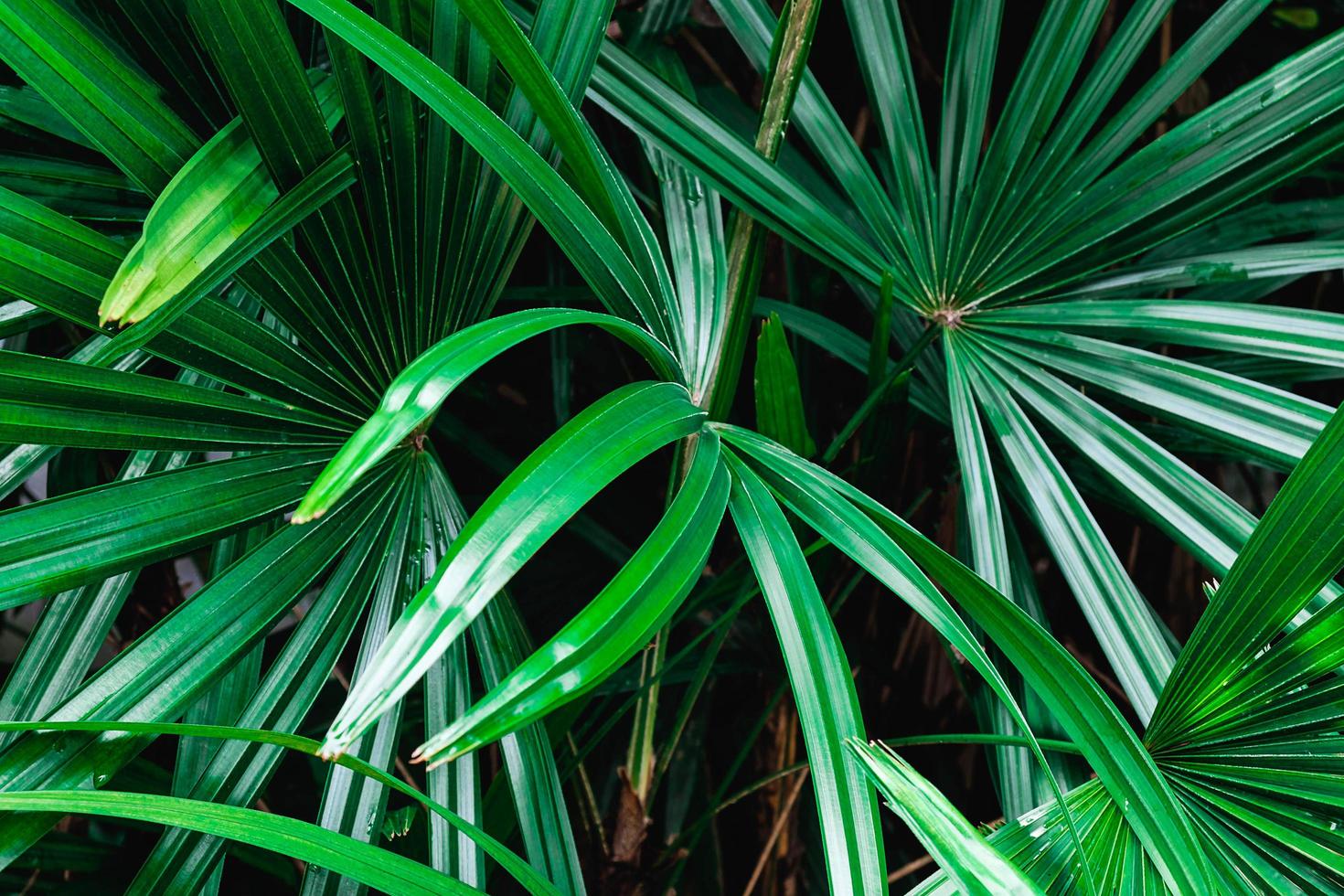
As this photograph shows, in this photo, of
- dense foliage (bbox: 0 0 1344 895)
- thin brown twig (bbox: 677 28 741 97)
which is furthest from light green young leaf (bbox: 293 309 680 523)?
thin brown twig (bbox: 677 28 741 97)

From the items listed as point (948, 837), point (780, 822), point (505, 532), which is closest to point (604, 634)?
point (505, 532)

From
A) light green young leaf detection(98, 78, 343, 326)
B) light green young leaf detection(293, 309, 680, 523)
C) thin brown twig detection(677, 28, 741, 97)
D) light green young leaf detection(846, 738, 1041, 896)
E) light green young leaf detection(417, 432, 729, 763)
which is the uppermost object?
thin brown twig detection(677, 28, 741, 97)

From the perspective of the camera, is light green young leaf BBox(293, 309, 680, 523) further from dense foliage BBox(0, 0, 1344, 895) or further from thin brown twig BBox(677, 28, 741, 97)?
thin brown twig BBox(677, 28, 741, 97)

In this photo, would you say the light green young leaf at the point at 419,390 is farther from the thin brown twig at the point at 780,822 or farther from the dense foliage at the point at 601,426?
the thin brown twig at the point at 780,822

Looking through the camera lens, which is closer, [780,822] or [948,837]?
[948,837]

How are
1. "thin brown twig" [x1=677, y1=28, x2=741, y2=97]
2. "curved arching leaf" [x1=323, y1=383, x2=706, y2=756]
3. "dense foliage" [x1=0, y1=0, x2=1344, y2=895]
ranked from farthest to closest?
1. "thin brown twig" [x1=677, y1=28, x2=741, y2=97]
2. "dense foliage" [x1=0, y1=0, x2=1344, y2=895]
3. "curved arching leaf" [x1=323, y1=383, x2=706, y2=756]

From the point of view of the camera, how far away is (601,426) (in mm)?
400

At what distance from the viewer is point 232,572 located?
1.72 ft

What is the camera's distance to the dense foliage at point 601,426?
1.39 feet

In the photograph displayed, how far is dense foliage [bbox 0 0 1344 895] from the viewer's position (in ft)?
1.39

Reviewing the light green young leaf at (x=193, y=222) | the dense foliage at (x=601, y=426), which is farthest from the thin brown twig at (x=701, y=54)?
the light green young leaf at (x=193, y=222)

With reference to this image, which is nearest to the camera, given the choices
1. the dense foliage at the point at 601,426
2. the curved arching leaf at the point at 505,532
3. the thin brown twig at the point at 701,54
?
the curved arching leaf at the point at 505,532

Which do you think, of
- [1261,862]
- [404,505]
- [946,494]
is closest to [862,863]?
[1261,862]

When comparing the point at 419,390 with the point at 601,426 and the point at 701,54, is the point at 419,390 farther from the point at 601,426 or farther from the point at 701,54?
the point at 701,54
